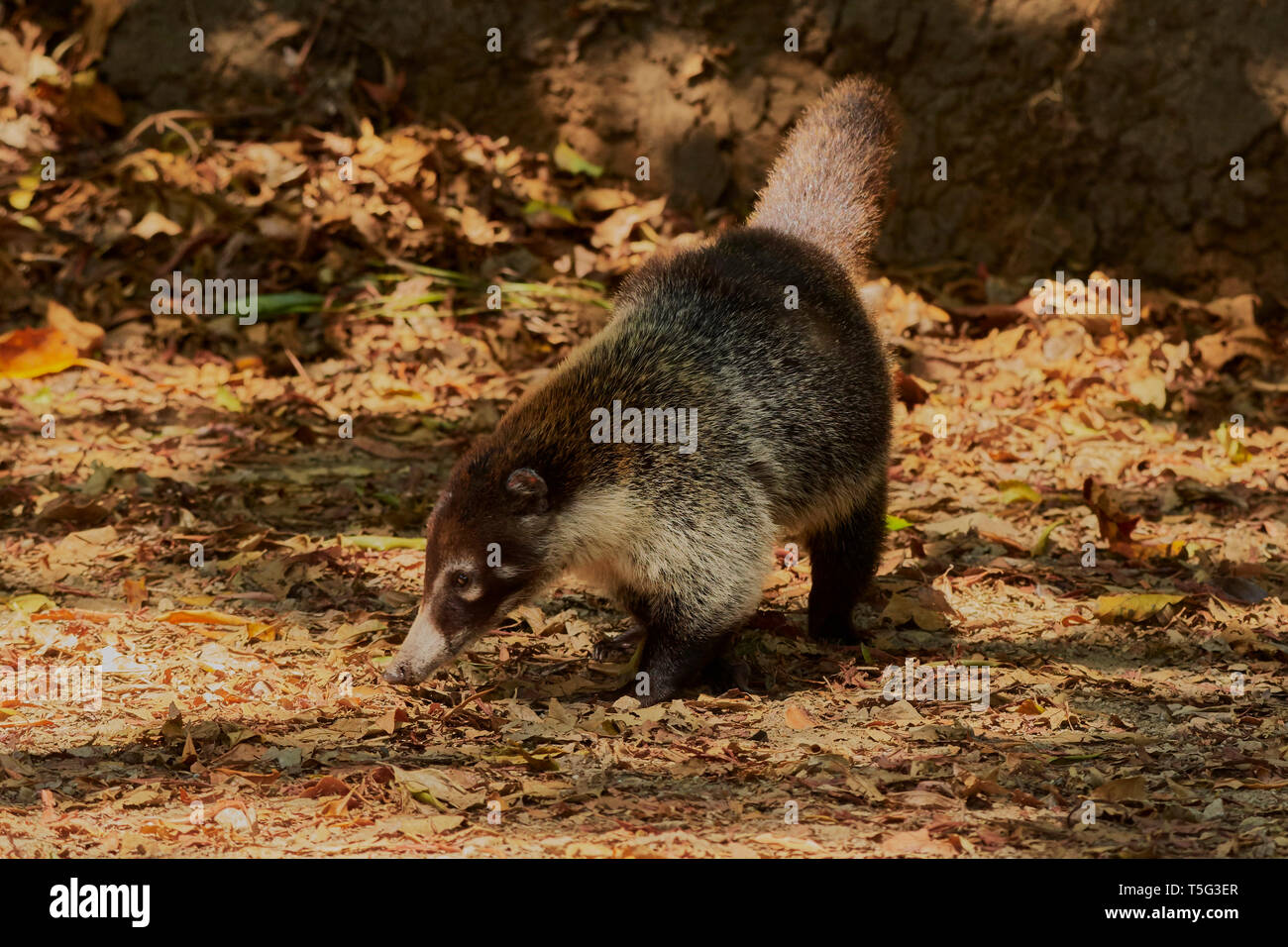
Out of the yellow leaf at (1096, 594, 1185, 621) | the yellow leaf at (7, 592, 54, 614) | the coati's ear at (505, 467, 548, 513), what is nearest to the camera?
the coati's ear at (505, 467, 548, 513)

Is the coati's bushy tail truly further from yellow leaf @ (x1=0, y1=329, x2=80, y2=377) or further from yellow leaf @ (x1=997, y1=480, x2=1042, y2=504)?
yellow leaf @ (x1=0, y1=329, x2=80, y2=377)

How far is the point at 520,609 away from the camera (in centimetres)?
677

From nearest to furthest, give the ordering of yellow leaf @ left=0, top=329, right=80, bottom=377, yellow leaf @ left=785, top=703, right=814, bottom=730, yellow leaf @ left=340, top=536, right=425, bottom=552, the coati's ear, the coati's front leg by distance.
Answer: yellow leaf @ left=785, top=703, right=814, bottom=730, the coati's ear, the coati's front leg, yellow leaf @ left=340, top=536, right=425, bottom=552, yellow leaf @ left=0, top=329, right=80, bottom=377

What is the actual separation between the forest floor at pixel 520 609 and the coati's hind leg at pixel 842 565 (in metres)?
0.14

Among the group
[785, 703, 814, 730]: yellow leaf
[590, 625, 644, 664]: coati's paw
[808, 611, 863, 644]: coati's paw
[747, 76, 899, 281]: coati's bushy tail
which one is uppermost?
[747, 76, 899, 281]: coati's bushy tail

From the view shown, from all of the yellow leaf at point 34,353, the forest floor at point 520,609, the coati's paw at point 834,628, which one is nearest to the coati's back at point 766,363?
the coati's paw at point 834,628

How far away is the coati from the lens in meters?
5.71

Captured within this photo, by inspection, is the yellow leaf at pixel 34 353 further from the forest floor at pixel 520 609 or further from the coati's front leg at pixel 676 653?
the coati's front leg at pixel 676 653

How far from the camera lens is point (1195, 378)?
9602mm

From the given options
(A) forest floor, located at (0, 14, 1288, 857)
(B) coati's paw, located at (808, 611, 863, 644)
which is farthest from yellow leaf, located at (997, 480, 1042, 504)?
(B) coati's paw, located at (808, 611, 863, 644)

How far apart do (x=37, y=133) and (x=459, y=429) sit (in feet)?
13.6

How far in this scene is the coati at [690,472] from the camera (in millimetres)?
5711
